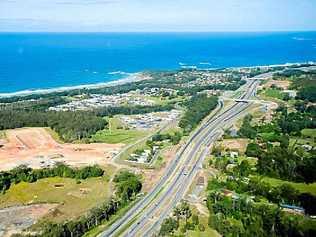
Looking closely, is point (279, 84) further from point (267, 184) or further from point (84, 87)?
point (267, 184)

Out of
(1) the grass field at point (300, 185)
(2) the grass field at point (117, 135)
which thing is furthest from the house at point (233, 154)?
(2) the grass field at point (117, 135)

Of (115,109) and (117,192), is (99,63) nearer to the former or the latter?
(115,109)

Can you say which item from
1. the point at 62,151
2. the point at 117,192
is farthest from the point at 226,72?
the point at 117,192

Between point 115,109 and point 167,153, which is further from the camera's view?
point 115,109

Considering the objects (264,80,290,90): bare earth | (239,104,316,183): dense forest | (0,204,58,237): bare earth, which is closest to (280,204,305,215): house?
(239,104,316,183): dense forest

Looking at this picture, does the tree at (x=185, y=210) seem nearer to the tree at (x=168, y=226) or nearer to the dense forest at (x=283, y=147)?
the tree at (x=168, y=226)

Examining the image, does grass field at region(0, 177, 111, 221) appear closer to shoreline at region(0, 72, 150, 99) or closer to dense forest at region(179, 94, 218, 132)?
dense forest at region(179, 94, 218, 132)

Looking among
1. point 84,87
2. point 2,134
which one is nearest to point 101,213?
point 2,134
